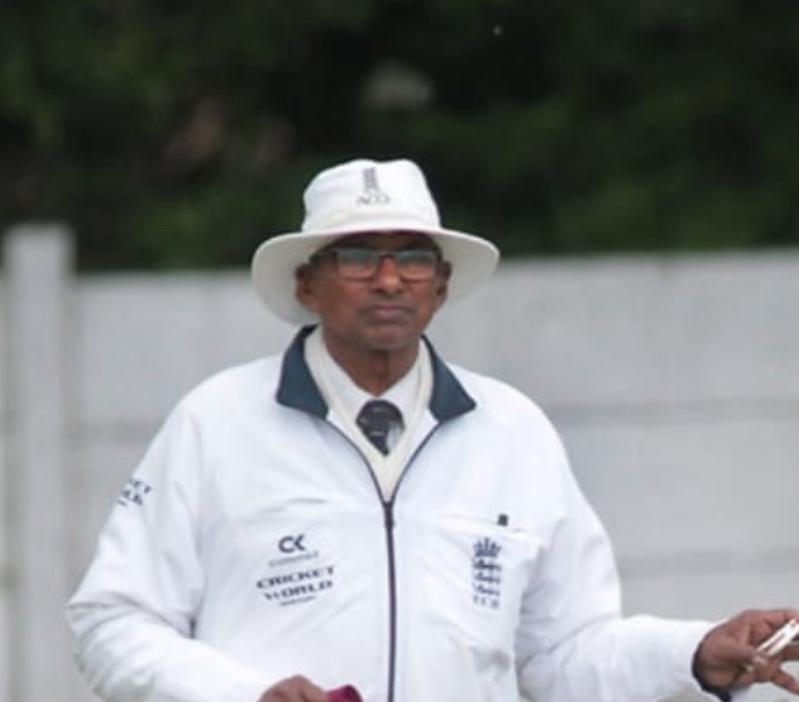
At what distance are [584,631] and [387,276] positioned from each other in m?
0.54

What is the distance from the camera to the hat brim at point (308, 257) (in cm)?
455

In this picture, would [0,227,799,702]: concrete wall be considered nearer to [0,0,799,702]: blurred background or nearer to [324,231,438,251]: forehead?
[0,0,799,702]: blurred background

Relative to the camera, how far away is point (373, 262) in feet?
14.9

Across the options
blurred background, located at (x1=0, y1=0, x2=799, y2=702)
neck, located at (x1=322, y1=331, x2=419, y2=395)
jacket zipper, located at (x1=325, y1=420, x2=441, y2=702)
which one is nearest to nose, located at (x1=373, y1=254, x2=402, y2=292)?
neck, located at (x1=322, y1=331, x2=419, y2=395)

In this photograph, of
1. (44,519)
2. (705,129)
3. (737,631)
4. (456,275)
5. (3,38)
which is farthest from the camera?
(705,129)

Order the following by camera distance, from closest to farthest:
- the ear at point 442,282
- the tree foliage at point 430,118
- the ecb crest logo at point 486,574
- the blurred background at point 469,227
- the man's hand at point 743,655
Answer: the man's hand at point 743,655 < the ecb crest logo at point 486,574 < the ear at point 442,282 < the blurred background at point 469,227 < the tree foliage at point 430,118

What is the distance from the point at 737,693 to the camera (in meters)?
4.48

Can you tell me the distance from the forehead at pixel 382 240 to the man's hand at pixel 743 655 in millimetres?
630

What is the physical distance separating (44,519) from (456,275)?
12.2ft

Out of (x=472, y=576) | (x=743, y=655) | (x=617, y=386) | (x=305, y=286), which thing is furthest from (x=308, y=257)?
(x=617, y=386)

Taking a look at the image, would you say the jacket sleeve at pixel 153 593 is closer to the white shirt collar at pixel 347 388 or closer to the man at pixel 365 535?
the man at pixel 365 535

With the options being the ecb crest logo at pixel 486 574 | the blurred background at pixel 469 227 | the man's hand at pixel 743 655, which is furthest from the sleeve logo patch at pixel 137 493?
the blurred background at pixel 469 227

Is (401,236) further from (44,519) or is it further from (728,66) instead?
(728,66)

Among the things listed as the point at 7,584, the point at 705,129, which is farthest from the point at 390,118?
the point at 7,584
